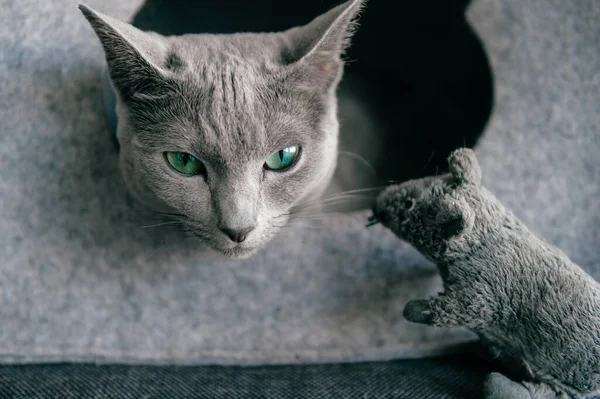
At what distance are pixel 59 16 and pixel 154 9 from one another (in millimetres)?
251

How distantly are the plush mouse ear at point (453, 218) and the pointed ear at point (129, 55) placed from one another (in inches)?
21.2

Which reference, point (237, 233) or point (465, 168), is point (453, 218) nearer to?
point (465, 168)

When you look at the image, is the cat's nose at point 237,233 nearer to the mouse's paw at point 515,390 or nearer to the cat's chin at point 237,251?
the cat's chin at point 237,251

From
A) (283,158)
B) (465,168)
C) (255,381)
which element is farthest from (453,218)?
(255,381)

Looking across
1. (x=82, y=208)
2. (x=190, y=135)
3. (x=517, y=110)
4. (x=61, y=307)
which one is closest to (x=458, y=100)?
(x=517, y=110)

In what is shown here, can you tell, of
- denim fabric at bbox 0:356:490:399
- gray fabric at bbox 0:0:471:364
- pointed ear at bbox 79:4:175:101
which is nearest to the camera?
pointed ear at bbox 79:4:175:101

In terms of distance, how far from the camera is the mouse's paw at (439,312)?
0.83 meters

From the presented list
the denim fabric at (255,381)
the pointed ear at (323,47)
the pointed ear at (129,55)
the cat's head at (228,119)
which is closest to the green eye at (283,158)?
the cat's head at (228,119)

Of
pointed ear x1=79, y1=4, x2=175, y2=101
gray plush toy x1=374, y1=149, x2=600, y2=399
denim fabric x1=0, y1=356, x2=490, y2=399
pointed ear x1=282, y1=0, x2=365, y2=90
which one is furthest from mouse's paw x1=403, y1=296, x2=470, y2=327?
pointed ear x1=79, y1=4, x2=175, y2=101

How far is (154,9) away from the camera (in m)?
1.29

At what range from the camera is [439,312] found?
32.6 inches

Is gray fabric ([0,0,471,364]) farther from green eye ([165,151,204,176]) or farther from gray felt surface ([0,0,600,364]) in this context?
green eye ([165,151,204,176])

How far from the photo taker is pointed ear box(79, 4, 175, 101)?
0.75 metres

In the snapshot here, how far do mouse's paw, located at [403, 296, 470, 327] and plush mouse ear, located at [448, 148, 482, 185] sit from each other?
8.5 inches
